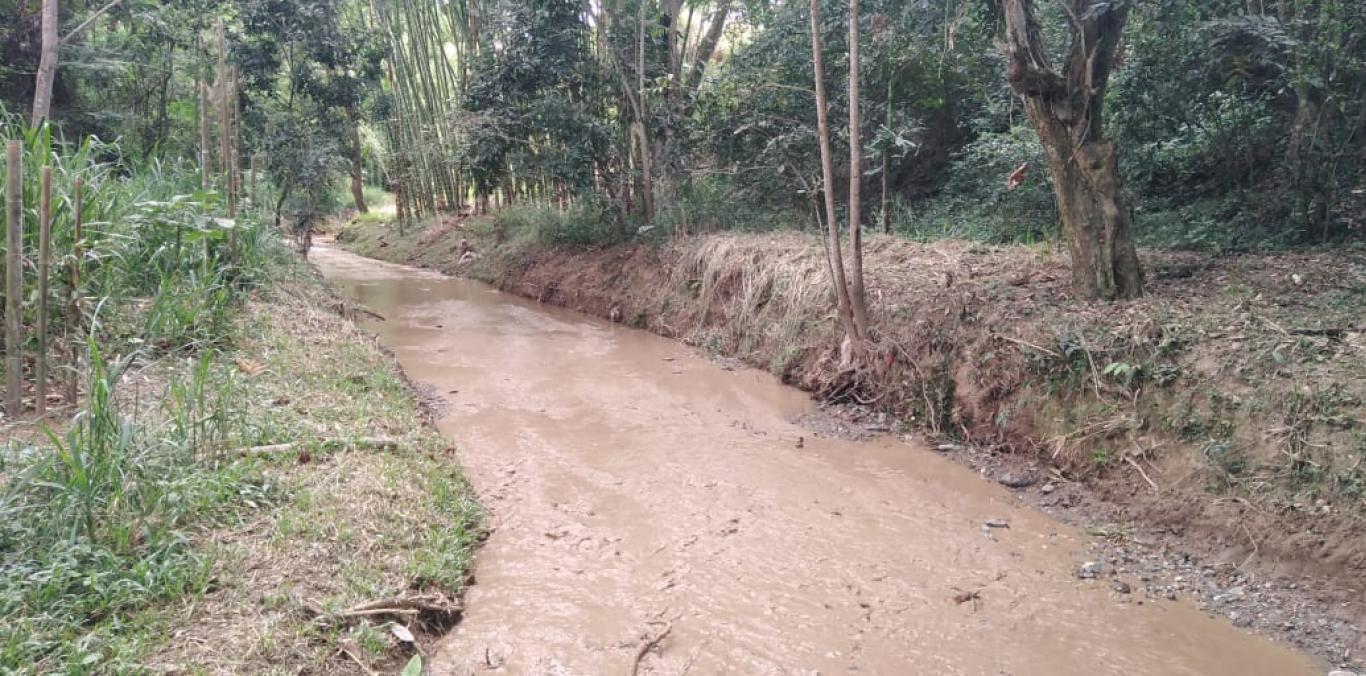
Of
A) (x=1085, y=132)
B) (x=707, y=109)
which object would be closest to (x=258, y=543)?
(x=1085, y=132)

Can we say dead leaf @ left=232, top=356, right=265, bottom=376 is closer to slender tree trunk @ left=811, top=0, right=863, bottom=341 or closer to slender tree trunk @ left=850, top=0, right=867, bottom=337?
slender tree trunk @ left=811, top=0, right=863, bottom=341

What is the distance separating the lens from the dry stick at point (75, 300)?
128 inches

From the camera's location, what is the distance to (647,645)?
9.12 ft

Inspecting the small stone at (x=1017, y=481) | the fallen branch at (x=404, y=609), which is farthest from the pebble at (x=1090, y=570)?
the fallen branch at (x=404, y=609)

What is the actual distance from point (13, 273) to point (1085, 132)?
569cm

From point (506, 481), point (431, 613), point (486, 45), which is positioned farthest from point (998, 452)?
point (486, 45)

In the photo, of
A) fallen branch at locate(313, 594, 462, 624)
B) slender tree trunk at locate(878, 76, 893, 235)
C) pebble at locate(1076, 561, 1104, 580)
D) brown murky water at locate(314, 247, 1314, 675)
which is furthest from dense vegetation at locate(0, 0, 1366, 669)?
pebble at locate(1076, 561, 1104, 580)

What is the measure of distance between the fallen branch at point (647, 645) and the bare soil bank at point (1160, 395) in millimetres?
2120

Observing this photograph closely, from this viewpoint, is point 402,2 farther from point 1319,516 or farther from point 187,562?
point 1319,516

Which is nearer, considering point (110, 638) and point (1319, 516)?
point (110, 638)

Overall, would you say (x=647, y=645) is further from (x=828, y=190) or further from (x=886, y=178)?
(x=886, y=178)

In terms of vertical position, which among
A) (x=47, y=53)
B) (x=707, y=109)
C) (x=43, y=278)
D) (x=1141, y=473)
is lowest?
(x=1141, y=473)

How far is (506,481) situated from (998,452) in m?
2.95

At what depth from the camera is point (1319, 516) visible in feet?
10.4
